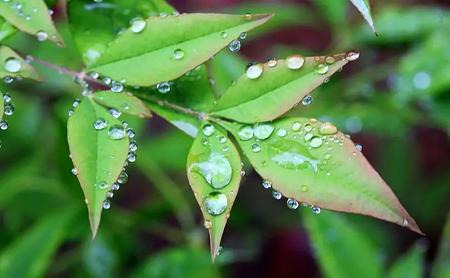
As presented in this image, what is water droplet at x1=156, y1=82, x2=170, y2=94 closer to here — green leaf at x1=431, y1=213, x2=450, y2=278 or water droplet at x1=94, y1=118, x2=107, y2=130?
water droplet at x1=94, y1=118, x2=107, y2=130

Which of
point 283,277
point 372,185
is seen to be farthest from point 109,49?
point 283,277

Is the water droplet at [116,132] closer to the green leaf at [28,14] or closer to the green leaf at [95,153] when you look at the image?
the green leaf at [95,153]

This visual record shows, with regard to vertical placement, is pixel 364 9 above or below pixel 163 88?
above

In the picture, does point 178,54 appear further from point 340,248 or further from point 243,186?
point 243,186

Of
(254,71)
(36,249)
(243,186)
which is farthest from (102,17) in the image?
(243,186)

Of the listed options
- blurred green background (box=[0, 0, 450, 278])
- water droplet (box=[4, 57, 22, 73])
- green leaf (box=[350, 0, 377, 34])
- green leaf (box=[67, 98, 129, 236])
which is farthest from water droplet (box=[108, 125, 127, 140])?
blurred green background (box=[0, 0, 450, 278])

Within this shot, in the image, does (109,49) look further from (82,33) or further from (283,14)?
(283,14)
